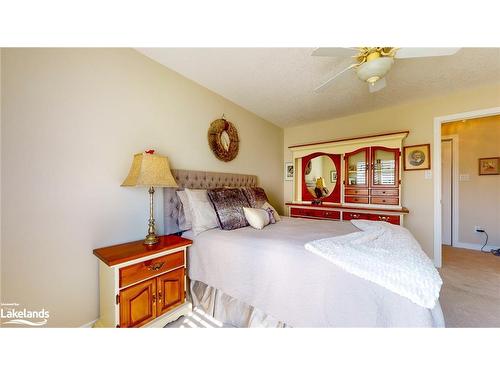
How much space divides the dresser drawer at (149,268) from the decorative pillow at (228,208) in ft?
1.56

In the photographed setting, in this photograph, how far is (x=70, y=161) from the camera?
137 centimetres

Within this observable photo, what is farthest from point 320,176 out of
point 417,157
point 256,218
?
point 256,218

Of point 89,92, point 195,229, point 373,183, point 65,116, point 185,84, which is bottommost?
point 195,229

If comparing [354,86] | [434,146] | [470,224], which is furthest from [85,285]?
[470,224]

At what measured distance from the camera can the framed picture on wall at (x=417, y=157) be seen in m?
2.76

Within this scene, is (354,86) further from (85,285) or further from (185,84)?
(85,285)

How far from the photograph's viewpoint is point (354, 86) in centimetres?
237

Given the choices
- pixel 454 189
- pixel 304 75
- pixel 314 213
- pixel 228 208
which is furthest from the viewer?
pixel 454 189

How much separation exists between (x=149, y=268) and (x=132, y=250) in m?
0.19

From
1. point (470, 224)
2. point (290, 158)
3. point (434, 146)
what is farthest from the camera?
point (290, 158)

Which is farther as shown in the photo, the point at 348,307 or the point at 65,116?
the point at 65,116

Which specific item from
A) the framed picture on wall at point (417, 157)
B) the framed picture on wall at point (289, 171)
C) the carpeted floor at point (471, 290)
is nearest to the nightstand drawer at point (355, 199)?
the framed picture on wall at point (417, 157)

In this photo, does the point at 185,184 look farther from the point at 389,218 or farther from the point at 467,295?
the point at 467,295
